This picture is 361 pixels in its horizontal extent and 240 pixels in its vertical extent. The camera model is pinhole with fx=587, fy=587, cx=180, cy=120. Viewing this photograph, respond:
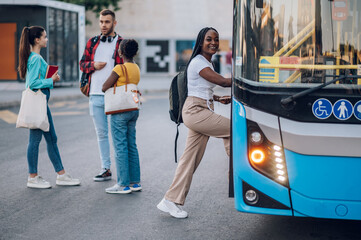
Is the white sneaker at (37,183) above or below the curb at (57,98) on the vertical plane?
below

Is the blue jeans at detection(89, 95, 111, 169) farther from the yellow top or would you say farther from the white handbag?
the yellow top

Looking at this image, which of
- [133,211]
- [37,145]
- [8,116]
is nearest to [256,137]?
[133,211]

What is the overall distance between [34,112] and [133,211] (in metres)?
1.68

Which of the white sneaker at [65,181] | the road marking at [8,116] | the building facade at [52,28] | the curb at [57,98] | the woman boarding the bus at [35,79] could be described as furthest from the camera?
the building facade at [52,28]

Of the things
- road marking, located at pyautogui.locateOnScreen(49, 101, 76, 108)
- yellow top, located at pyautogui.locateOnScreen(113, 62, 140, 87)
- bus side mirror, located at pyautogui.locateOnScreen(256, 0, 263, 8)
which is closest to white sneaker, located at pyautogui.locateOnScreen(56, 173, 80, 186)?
yellow top, located at pyautogui.locateOnScreen(113, 62, 140, 87)

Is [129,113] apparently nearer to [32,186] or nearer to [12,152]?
[32,186]

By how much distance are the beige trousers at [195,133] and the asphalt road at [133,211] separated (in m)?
0.27

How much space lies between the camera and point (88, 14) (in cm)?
4091

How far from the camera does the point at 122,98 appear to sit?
6.18m

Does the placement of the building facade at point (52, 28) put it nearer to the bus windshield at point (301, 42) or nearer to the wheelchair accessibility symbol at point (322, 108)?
the bus windshield at point (301, 42)

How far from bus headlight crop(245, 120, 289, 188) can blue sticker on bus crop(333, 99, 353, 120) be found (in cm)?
44

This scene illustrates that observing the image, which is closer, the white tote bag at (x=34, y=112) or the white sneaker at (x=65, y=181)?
the white tote bag at (x=34, y=112)

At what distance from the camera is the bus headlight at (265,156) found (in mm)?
4082

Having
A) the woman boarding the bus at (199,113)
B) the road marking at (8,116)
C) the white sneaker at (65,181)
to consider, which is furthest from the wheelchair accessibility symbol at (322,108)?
the road marking at (8,116)
